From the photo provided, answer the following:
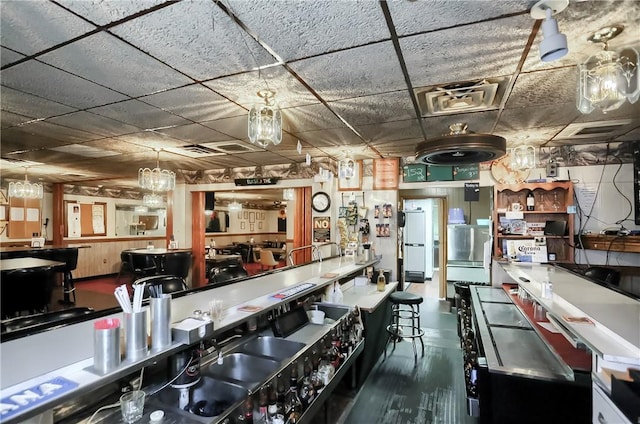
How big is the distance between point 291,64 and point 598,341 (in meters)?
2.30

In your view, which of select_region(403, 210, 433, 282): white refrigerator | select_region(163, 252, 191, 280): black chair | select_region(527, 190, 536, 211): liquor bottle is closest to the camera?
select_region(527, 190, 536, 211): liquor bottle

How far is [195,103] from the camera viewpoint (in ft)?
9.71

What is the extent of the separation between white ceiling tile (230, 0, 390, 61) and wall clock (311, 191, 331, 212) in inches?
154

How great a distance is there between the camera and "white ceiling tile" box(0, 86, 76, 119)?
2762mm

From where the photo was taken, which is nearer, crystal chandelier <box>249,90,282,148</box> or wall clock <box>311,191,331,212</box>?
crystal chandelier <box>249,90,282,148</box>

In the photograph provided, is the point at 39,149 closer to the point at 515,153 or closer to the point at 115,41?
the point at 115,41

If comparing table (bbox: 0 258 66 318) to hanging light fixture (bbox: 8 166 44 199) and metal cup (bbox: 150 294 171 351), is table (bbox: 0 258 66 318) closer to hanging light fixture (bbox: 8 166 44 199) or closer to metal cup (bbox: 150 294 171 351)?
hanging light fixture (bbox: 8 166 44 199)

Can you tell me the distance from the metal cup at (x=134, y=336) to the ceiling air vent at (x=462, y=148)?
6.49 feet

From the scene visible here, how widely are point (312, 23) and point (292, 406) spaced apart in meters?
2.14

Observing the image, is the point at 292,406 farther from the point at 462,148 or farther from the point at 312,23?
the point at 312,23

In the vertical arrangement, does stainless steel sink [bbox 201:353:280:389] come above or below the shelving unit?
below

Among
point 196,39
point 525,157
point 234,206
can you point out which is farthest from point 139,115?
point 234,206

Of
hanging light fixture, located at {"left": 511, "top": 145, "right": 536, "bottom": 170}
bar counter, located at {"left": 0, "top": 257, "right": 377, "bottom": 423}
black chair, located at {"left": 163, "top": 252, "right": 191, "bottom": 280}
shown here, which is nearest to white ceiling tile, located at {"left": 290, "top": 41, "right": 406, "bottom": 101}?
bar counter, located at {"left": 0, "top": 257, "right": 377, "bottom": 423}

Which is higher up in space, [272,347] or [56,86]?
[56,86]
